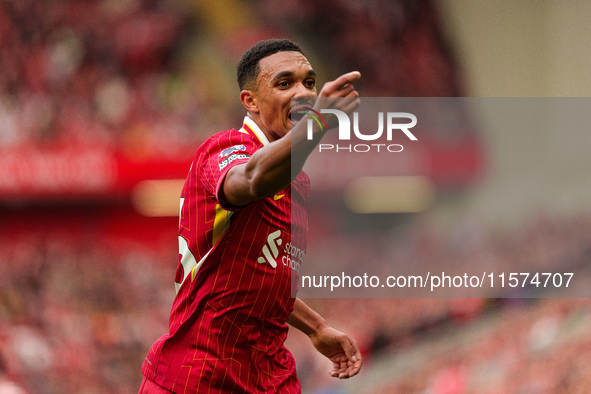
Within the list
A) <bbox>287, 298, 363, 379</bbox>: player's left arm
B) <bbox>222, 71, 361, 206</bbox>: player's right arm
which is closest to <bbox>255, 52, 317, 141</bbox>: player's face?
<bbox>222, 71, 361, 206</bbox>: player's right arm

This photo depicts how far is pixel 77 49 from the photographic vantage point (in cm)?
941

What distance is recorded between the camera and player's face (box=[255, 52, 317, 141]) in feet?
7.11

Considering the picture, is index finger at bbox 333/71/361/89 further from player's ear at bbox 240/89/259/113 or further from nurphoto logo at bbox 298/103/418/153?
player's ear at bbox 240/89/259/113

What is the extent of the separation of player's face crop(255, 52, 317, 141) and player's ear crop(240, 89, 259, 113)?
0.02 metres

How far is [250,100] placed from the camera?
2270mm

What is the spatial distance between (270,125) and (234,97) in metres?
7.60

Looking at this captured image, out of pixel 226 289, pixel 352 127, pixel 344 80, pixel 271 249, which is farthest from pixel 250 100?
pixel 352 127

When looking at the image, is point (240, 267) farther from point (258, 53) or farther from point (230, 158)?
point (258, 53)

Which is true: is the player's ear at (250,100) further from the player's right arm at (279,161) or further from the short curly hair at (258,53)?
the player's right arm at (279,161)

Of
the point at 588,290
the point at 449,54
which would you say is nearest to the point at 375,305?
the point at 588,290

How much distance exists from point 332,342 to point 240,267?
1.90ft

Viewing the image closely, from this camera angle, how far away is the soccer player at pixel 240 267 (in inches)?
81.8

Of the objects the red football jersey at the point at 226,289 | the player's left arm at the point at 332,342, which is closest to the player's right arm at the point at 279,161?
the red football jersey at the point at 226,289

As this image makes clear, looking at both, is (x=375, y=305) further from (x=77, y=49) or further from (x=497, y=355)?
(x=77, y=49)
